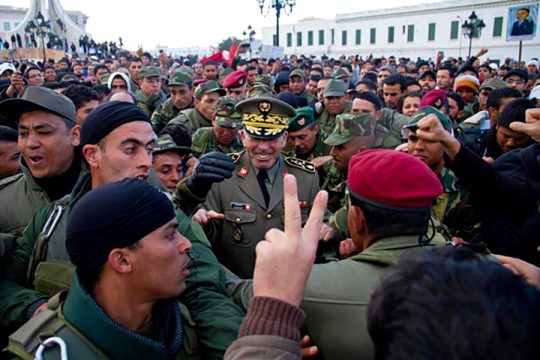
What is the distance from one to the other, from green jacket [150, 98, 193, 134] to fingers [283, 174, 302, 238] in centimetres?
642

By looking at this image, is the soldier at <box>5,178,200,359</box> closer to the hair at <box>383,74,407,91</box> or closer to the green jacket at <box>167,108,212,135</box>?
the green jacket at <box>167,108,212,135</box>

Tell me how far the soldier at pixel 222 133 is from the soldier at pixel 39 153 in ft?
7.23

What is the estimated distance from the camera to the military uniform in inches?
139

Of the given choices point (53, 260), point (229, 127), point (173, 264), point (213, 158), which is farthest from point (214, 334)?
point (229, 127)

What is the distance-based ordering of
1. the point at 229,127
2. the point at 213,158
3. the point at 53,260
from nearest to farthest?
the point at 53,260, the point at 213,158, the point at 229,127

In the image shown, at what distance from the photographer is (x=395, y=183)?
180 centimetres

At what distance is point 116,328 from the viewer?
5.28 feet

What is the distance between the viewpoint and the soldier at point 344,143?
407cm

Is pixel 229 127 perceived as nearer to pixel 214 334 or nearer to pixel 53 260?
pixel 53 260

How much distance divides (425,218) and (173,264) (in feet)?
3.64

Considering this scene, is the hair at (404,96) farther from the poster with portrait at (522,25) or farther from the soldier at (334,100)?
the poster with portrait at (522,25)

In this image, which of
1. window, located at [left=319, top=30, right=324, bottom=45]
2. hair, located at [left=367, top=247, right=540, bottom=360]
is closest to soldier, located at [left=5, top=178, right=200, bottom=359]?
hair, located at [left=367, top=247, right=540, bottom=360]

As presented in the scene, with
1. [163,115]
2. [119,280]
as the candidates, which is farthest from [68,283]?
[163,115]

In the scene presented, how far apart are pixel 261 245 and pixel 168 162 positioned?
8.84ft
